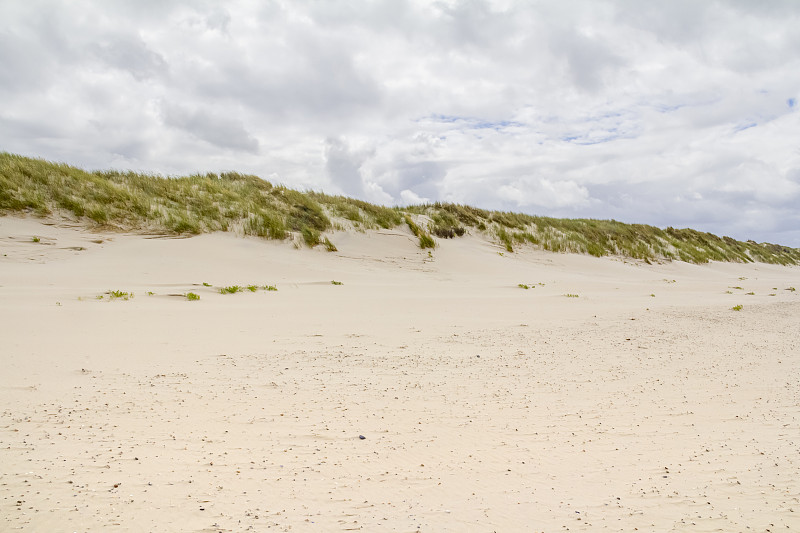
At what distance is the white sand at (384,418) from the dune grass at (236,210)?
16.5ft

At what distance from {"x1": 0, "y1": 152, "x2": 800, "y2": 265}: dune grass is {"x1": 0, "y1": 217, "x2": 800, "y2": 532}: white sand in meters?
5.02

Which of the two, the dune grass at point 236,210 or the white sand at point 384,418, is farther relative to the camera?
the dune grass at point 236,210

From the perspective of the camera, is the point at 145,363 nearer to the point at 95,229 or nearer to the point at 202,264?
the point at 202,264

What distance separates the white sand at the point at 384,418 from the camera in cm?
237

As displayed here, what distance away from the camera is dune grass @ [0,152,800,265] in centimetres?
1220

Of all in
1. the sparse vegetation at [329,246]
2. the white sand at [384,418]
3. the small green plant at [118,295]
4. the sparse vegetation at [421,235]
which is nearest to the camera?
the white sand at [384,418]

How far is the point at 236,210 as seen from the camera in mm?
14125

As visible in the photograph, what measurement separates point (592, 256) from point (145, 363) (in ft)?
62.3

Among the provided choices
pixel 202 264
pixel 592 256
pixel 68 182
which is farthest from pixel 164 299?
pixel 592 256

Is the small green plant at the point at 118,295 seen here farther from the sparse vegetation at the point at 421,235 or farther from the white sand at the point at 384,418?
the sparse vegetation at the point at 421,235

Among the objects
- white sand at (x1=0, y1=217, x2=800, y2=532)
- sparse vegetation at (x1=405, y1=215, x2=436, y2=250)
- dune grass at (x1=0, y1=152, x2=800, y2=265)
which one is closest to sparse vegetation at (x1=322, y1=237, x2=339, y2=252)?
dune grass at (x1=0, y1=152, x2=800, y2=265)

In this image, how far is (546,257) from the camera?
1884 centimetres

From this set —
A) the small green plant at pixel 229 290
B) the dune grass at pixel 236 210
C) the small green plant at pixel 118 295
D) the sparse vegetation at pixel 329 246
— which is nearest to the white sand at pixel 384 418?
the small green plant at pixel 118 295

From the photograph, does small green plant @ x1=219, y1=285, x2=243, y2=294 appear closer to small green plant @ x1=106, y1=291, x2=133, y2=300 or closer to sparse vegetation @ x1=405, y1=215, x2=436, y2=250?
small green plant @ x1=106, y1=291, x2=133, y2=300
